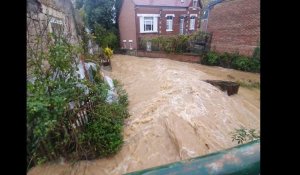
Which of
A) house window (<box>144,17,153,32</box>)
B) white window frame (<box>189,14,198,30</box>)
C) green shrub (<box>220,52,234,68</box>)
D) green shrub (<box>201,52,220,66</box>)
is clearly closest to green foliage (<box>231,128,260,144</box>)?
green shrub (<box>220,52,234,68</box>)

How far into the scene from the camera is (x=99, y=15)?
72.0ft

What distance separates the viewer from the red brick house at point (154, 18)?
68.7 ft

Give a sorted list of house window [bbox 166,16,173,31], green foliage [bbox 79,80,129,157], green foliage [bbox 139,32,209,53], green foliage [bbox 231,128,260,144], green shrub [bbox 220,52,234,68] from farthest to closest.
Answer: house window [bbox 166,16,173,31], green foliage [bbox 139,32,209,53], green shrub [bbox 220,52,234,68], green foliage [bbox 79,80,129,157], green foliage [bbox 231,128,260,144]

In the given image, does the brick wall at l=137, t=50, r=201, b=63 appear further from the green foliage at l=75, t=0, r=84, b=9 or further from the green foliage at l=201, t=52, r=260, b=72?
the green foliage at l=75, t=0, r=84, b=9

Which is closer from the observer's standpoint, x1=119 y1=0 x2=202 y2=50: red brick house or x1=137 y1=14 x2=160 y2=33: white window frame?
x1=119 y1=0 x2=202 y2=50: red brick house

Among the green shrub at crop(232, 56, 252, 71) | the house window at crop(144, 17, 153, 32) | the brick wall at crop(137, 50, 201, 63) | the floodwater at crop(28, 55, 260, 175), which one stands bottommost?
the floodwater at crop(28, 55, 260, 175)

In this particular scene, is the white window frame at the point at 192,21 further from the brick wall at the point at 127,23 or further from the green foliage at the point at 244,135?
the green foliage at the point at 244,135

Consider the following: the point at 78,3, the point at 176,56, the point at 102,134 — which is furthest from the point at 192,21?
the point at 102,134

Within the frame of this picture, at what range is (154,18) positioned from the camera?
71.4ft

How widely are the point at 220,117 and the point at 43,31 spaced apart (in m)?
5.61

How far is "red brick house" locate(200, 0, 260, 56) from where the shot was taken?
13102mm

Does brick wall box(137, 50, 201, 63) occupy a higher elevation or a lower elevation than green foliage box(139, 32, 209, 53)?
lower

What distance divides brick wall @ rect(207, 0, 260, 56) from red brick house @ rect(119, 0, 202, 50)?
6.13 metres
